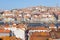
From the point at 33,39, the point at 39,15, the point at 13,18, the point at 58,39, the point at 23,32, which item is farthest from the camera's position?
the point at 39,15

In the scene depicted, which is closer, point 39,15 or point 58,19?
point 58,19

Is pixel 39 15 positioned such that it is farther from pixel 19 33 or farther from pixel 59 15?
pixel 19 33

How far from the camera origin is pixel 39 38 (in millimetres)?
15398

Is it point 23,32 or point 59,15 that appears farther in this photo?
point 59,15

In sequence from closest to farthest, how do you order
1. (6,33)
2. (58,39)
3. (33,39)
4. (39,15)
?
1. (58,39)
2. (33,39)
3. (6,33)
4. (39,15)

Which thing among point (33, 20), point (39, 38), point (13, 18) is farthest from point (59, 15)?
point (39, 38)

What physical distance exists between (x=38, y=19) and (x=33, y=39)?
69.5 m

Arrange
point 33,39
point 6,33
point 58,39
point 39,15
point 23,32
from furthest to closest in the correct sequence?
point 39,15, point 23,32, point 6,33, point 33,39, point 58,39

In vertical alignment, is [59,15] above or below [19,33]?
below

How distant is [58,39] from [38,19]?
72.2 m

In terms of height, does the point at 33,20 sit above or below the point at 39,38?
below

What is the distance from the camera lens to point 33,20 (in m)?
82.2

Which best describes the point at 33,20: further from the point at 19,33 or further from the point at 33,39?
the point at 33,39

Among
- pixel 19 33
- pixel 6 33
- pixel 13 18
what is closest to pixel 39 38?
pixel 6 33
